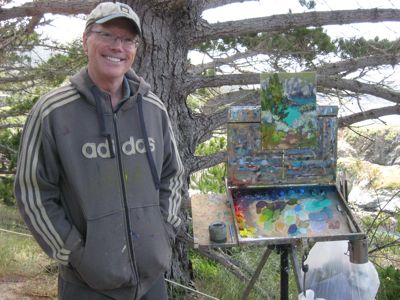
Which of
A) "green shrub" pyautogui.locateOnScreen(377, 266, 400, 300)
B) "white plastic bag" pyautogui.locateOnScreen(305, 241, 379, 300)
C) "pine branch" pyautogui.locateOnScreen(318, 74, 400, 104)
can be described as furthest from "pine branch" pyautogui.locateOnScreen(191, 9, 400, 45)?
"green shrub" pyautogui.locateOnScreen(377, 266, 400, 300)

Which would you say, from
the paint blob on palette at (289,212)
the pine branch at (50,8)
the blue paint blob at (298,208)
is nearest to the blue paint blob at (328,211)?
the paint blob on palette at (289,212)

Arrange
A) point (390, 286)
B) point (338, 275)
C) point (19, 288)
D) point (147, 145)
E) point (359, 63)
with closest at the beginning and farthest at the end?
point (147, 145) < point (338, 275) < point (390, 286) < point (359, 63) < point (19, 288)

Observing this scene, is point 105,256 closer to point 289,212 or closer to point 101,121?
point 101,121

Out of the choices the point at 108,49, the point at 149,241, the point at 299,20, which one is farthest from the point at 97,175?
the point at 299,20

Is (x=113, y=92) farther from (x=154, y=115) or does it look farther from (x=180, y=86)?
(x=180, y=86)

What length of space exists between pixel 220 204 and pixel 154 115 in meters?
0.84

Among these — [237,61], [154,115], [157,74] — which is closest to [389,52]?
[237,61]

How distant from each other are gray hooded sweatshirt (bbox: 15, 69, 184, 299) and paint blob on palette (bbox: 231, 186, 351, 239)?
2.21ft

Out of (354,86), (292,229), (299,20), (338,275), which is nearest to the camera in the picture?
(292,229)

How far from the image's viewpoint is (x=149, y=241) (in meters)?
1.68

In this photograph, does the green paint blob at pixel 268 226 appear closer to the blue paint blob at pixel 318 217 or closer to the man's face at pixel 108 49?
the blue paint blob at pixel 318 217

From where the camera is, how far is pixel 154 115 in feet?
5.75

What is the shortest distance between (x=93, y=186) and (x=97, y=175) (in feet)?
0.13

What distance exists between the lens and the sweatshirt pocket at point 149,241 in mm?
1655
